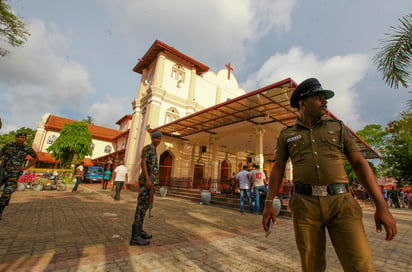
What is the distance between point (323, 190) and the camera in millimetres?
1515

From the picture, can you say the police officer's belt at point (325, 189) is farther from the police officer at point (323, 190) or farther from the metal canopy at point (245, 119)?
the metal canopy at point (245, 119)

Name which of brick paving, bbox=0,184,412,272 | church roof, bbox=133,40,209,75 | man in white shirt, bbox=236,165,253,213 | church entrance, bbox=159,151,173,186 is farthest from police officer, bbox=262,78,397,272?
church roof, bbox=133,40,209,75

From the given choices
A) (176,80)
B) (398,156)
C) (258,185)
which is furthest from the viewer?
(398,156)

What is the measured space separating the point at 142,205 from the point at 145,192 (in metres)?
0.21

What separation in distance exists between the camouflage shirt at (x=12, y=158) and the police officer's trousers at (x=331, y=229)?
17.3 ft

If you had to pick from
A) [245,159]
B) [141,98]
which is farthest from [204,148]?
[141,98]

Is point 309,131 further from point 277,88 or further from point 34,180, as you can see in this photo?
point 34,180

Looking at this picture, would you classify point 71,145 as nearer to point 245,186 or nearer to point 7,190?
point 7,190

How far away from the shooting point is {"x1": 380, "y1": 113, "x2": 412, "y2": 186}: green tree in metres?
21.1

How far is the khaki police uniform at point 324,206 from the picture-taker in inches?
53.7

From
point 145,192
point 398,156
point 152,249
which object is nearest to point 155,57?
point 145,192

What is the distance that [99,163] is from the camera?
1107 inches

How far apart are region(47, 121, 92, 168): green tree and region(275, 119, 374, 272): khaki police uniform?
83.4ft

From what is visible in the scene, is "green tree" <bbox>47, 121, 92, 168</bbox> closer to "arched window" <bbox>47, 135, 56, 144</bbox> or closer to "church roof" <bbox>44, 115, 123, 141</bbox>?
"arched window" <bbox>47, 135, 56, 144</bbox>
